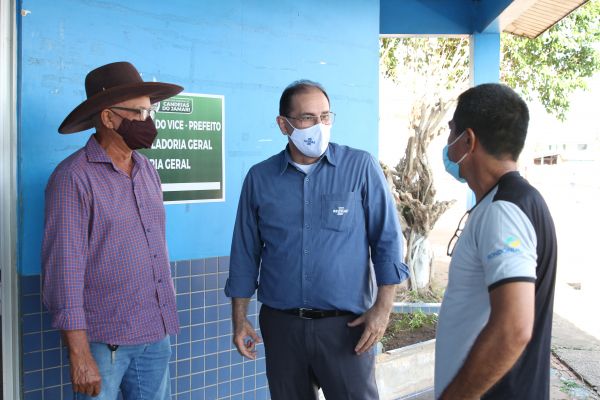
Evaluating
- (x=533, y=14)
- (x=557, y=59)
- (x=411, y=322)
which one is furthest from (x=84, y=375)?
(x=557, y=59)

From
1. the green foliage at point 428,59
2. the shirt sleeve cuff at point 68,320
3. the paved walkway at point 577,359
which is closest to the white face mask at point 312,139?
the shirt sleeve cuff at point 68,320

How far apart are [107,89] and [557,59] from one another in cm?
1105

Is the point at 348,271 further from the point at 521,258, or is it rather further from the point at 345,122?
the point at 345,122

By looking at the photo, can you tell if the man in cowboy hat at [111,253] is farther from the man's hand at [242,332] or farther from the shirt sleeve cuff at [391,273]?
the shirt sleeve cuff at [391,273]

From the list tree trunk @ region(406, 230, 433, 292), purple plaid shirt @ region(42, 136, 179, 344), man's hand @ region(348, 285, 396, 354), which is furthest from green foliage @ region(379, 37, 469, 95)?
purple plaid shirt @ region(42, 136, 179, 344)

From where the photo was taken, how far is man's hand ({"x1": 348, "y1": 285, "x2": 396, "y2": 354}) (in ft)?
8.55

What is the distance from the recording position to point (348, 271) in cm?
268

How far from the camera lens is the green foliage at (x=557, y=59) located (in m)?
11.0

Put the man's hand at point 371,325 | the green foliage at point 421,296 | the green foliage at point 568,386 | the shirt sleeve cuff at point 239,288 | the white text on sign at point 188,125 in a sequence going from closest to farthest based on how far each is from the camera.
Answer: the man's hand at point 371,325 < the shirt sleeve cuff at point 239,288 < the white text on sign at point 188,125 < the green foliage at point 568,386 < the green foliage at point 421,296

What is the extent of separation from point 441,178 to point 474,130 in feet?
58.9

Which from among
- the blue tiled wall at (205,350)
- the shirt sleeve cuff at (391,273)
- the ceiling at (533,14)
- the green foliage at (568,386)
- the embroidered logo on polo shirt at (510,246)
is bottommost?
the green foliage at (568,386)

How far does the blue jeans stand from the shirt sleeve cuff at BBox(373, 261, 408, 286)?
1098 millimetres

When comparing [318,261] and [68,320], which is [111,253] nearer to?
[68,320]

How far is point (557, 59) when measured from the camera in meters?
11.5
